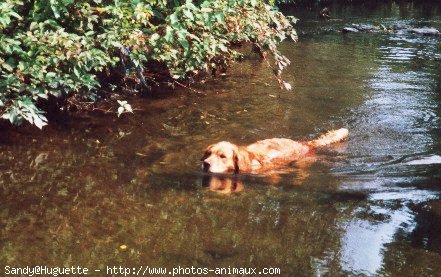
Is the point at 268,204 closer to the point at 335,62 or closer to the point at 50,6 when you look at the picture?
the point at 50,6

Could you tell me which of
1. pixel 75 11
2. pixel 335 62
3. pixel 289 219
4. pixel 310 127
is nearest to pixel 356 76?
pixel 335 62

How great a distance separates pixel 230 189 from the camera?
539 centimetres

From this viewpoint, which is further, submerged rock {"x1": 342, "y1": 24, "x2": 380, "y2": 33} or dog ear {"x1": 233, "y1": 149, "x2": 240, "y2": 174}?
submerged rock {"x1": 342, "y1": 24, "x2": 380, "y2": 33}

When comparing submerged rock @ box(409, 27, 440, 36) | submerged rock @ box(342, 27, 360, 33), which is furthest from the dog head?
submerged rock @ box(409, 27, 440, 36)

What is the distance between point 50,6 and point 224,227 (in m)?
3.60

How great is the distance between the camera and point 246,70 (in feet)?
40.6

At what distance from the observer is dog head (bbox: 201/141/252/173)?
5.82 m

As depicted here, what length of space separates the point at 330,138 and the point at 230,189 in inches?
95.5

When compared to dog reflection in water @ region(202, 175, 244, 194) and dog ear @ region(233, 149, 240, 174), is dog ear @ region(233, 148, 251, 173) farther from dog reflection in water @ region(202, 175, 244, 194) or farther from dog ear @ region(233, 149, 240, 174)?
dog reflection in water @ region(202, 175, 244, 194)

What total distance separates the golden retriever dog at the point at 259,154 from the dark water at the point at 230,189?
0.17m

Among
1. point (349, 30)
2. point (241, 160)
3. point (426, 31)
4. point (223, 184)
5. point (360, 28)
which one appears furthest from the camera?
point (360, 28)

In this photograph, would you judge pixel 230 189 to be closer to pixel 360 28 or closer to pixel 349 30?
pixel 349 30

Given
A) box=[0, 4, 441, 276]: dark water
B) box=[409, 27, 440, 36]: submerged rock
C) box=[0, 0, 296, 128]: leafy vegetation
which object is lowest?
box=[0, 4, 441, 276]: dark water

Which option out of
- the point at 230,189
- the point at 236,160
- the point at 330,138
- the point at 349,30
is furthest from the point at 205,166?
the point at 349,30
